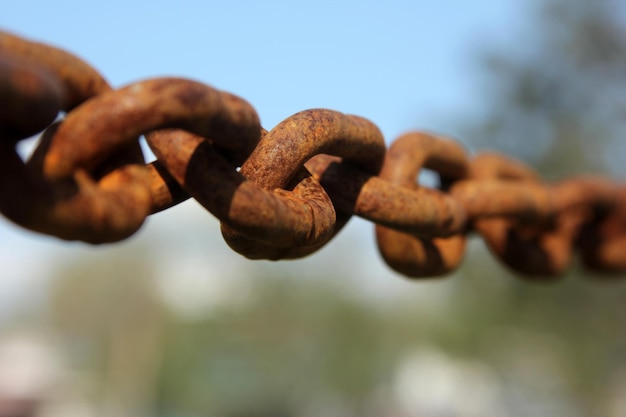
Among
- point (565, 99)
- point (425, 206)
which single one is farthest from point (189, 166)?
point (565, 99)

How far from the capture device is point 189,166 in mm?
822

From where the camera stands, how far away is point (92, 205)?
0.72 m

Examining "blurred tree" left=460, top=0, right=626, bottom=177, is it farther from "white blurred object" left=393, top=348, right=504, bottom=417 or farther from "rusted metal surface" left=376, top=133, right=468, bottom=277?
"white blurred object" left=393, top=348, right=504, bottom=417

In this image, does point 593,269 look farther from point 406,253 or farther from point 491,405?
point 491,405

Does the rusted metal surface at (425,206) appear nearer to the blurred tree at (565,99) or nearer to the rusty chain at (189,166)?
the rusty chain at (189,166)

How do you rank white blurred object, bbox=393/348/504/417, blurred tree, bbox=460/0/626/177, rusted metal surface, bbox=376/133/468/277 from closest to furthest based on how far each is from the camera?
rusted metal surface, bbox=376/133/468/277 → blurred tree, bbox=460/0/626/177 → white blurred object, bbox=393/348/504/417

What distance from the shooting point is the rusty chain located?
69cm

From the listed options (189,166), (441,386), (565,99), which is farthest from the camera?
(441,386)

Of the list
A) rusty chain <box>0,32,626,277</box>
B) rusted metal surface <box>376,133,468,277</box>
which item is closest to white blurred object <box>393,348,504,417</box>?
rusted metal surface <box>376,133,468,277</box>

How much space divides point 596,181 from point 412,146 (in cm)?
84

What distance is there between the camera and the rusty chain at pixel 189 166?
2.27 ft

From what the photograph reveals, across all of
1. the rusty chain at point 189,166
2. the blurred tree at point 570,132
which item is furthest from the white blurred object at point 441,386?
the rusty chain at point 189,166

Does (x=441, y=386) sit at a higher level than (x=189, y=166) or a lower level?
lower

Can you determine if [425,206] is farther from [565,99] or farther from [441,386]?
[441,386]
